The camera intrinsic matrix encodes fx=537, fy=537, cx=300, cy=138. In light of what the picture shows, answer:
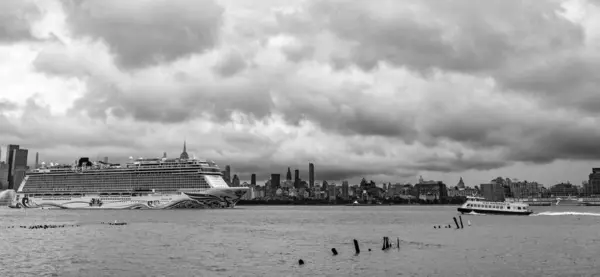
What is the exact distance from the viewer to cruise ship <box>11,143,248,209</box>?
156750 millimetres

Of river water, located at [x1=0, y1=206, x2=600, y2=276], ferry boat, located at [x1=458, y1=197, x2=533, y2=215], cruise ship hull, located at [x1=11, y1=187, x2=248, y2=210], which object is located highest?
cruise ship hull, located at [x1=11, y1=187, x2=248, y2=210]

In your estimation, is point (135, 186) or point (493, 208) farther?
point (135, 186)

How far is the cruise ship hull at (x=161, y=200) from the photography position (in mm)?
155000

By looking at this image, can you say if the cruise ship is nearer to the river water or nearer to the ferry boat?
the ferry boat

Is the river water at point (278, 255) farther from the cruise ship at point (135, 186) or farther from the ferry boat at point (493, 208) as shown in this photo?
the cruise ship at point (135, 186)

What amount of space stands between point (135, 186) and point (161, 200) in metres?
12.1

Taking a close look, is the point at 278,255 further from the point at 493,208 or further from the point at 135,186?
the point at 135,186

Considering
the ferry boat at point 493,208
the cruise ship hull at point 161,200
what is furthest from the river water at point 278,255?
the cruise ship hull at point 161,200

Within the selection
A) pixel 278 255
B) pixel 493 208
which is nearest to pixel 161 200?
pixel 493 208

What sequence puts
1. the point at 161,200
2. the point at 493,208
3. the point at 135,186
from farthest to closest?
the point at 135,186 → the point at 161,200 → the point at 493,208

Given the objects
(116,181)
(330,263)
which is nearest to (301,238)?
(330,263)

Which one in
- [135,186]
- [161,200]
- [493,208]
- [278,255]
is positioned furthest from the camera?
[135,186]

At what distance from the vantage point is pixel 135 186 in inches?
6486

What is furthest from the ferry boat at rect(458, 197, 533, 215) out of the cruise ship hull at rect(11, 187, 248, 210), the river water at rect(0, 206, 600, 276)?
the river water at rect(0, 206, 600, 276)
